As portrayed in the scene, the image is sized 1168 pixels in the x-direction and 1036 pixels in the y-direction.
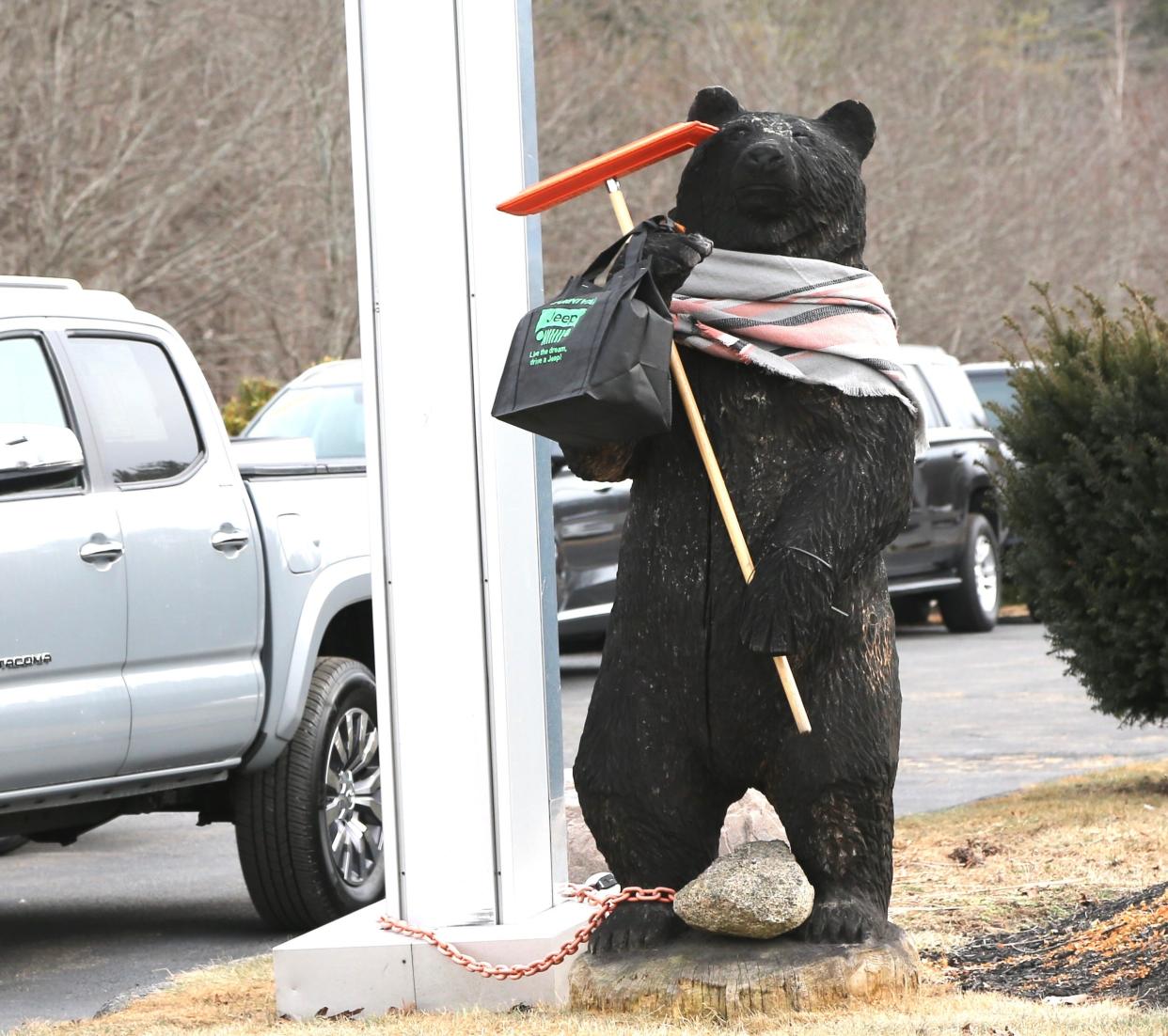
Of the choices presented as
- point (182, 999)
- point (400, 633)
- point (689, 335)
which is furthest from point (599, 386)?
point (182, 999)

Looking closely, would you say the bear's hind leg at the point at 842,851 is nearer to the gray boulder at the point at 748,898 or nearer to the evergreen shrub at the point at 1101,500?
the gray boulder at the point at 748,898

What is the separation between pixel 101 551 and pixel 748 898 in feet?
8.68

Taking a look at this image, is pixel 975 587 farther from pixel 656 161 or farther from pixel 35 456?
pixel 656 161

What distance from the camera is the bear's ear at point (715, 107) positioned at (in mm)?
4660

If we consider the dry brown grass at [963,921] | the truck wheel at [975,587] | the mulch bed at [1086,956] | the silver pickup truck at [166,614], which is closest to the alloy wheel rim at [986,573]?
the truck wheel at [975,587]

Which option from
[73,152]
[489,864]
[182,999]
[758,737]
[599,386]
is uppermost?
[73,152]

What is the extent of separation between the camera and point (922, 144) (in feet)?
108

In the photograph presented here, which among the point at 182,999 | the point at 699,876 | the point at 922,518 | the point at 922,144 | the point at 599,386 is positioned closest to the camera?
the point at 599,386

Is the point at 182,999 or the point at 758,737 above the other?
the point at 758,737

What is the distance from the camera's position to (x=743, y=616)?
4309 mm

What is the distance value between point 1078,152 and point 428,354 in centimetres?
3471

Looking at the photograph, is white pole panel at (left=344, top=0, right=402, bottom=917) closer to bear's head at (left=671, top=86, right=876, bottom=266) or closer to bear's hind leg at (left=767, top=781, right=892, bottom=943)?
bear's head at (left=671, top=86, right=876, bottom=266)

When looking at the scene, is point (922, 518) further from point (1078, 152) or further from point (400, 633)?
point (1078, 152)

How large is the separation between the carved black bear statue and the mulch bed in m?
0.69
